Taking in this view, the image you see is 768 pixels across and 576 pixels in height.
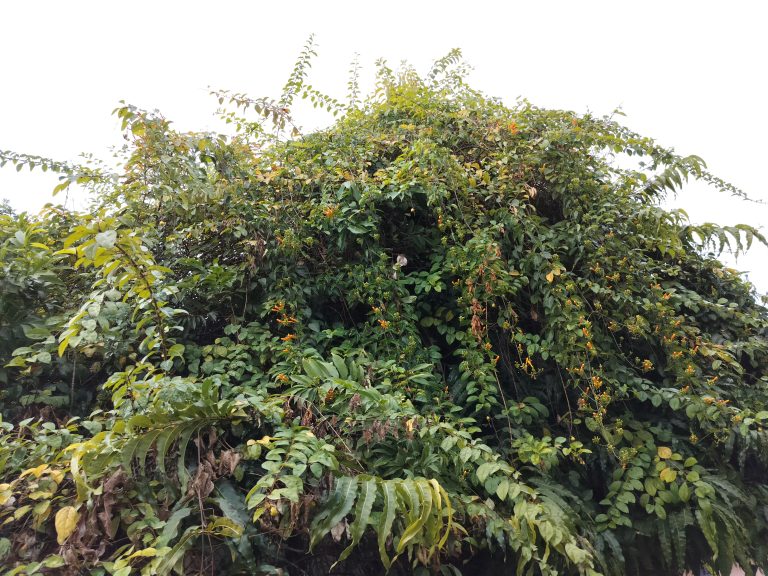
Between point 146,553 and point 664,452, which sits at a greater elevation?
point 664,452

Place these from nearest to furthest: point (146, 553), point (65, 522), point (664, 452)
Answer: point (146, 553) → point (65, 522) → point (664, 452)

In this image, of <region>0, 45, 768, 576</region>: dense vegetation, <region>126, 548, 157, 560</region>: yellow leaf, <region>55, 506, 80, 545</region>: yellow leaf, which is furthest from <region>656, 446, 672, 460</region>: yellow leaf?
<region>55, 506, 80, 545</region>: yellow leaf

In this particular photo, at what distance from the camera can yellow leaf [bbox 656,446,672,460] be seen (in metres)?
2.42

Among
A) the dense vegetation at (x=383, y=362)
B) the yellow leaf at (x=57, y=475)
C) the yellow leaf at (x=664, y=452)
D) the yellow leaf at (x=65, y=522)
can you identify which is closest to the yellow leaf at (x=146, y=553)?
the dense vegetation at (x=383, y=362)

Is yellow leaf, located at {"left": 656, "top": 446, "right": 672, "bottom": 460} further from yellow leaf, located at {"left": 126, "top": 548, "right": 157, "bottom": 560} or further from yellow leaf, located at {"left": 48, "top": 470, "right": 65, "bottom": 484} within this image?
yellow leaf, located at {"left": 48, "top": 470, "right": 65, "bottom": 484}

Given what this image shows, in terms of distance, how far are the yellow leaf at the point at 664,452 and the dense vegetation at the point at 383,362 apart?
0.01 metres

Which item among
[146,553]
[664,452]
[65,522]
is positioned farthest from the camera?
[664,452]

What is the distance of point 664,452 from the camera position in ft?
7.99

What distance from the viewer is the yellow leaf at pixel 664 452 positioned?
2424 mm

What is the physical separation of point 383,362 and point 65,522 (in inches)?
53.8

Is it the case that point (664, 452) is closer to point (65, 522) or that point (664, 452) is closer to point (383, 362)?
point (383, 362)

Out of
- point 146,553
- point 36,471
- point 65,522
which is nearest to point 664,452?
point 146,553

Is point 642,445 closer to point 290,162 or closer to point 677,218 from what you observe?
point 677,218

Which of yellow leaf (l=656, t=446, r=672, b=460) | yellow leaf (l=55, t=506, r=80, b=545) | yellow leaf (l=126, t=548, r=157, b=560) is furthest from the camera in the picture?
yellow leaf (l=656, t=446, r=672, b=460)
